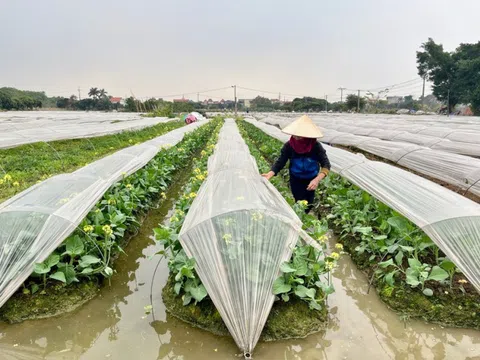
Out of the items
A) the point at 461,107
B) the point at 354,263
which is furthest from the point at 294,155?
the point at 461,107

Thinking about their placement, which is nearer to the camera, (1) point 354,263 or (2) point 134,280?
(2) point 134,280

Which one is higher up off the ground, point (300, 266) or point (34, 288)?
point (300, 266)

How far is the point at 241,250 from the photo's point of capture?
285cm

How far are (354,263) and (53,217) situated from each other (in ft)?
10.5

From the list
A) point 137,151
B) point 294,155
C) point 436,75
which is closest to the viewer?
point 294,155

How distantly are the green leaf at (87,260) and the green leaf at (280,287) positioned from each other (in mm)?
1733

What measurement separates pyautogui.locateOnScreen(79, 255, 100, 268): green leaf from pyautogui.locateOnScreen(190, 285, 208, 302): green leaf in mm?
1095

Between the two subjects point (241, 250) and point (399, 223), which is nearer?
point (241, 250)

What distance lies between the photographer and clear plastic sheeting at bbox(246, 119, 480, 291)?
2887mm

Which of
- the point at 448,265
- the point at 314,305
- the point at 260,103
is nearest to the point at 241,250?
the point at 314,305

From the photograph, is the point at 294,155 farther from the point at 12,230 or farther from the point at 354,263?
the point at 12,230

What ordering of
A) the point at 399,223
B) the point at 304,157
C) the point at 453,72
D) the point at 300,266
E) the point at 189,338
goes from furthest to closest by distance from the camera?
the point at 453,72 < the point at 304,157 < the point at 399,223 < the point at 300,266 < the point at 189,338

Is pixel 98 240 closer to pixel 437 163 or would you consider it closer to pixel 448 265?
pixel 448 265

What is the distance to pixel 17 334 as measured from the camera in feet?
8.97
